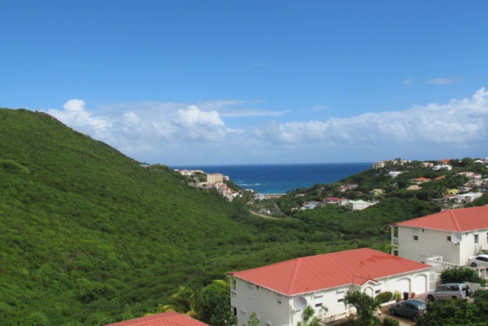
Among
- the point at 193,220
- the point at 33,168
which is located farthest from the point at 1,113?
the point at 193,220

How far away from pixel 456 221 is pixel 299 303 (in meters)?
10.4

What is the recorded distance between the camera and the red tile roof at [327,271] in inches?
605

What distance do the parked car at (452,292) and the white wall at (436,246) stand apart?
3497 millimetres

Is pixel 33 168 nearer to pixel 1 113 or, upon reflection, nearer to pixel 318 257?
pixel 1 113

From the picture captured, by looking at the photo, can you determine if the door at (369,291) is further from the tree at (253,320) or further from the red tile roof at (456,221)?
the red tile roof at (456,221)

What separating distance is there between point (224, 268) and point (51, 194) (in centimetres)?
2079

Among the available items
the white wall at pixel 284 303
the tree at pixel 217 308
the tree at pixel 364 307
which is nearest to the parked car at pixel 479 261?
the white wall at pixel 284 303

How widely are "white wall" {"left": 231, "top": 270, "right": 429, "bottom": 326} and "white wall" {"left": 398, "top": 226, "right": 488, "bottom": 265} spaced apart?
3.37m

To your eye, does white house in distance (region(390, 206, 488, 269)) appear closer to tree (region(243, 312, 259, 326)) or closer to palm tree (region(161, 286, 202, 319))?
tree (region(243, 312, 259, 326))

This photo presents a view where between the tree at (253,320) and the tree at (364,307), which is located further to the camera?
the tree at (253,320)

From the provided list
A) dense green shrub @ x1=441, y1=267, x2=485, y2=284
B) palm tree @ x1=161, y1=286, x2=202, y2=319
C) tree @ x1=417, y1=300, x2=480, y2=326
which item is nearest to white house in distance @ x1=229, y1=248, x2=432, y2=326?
dense green shrub @ x1=441, y1=267, x2=485, y2=284

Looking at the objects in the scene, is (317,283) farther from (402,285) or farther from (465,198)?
(465,198)

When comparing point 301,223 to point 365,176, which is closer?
point 301,223

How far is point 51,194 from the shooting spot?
39.9 m
